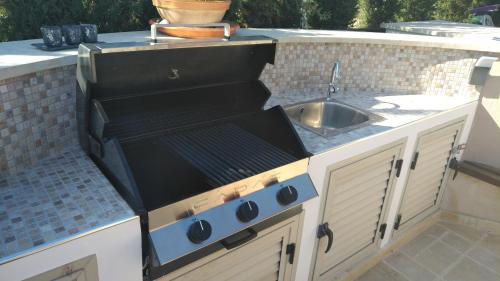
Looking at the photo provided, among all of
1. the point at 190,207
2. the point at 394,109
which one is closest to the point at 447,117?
the point at 394,109

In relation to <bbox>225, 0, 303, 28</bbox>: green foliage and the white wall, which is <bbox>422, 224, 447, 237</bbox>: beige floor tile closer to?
<bbox>225, 0, 303, 28</bbox>: green foliage

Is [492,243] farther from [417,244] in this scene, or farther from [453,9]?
[453,9]

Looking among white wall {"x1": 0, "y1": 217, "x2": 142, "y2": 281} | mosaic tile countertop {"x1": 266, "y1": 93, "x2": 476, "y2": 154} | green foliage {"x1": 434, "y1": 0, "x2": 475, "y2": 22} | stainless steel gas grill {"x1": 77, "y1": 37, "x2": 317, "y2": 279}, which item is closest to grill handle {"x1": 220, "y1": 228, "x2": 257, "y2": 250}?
stainless steel gas grill {"x1": 77, "y1": 37, "x2": 317, "y2": 279}

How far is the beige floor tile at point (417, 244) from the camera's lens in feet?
8.52

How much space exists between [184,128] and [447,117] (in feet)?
5.41

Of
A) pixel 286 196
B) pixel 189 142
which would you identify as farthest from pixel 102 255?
pixel 286 196

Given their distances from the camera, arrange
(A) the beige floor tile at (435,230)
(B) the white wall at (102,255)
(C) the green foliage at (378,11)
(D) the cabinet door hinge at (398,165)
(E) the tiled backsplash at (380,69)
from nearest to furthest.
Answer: (B) the white wall at (102,255) < (D) the cabinet door hinge at (398,165) < (E) the tiled backsplash at (380,69) < (A) the beige floor tile at (435,230) < (C) the green foliage at (378,11)

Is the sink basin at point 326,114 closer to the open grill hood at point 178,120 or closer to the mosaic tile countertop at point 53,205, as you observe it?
the open grill hood at point 178,120

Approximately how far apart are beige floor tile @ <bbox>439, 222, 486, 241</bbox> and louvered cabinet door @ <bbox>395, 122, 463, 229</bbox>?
1.08ft

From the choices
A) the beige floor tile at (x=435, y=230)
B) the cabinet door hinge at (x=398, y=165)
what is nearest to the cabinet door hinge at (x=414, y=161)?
the cabinet door hinge at (x=398, y=165)

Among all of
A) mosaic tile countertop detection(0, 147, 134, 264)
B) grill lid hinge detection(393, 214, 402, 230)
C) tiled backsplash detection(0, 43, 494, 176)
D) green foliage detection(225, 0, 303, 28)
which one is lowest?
grill lid hinge detection(393, 214, 402, 230)

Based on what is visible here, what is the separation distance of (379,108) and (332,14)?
2.02 meters

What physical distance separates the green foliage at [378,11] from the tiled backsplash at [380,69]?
122 inches

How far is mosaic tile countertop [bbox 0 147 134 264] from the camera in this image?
103 centimetres
